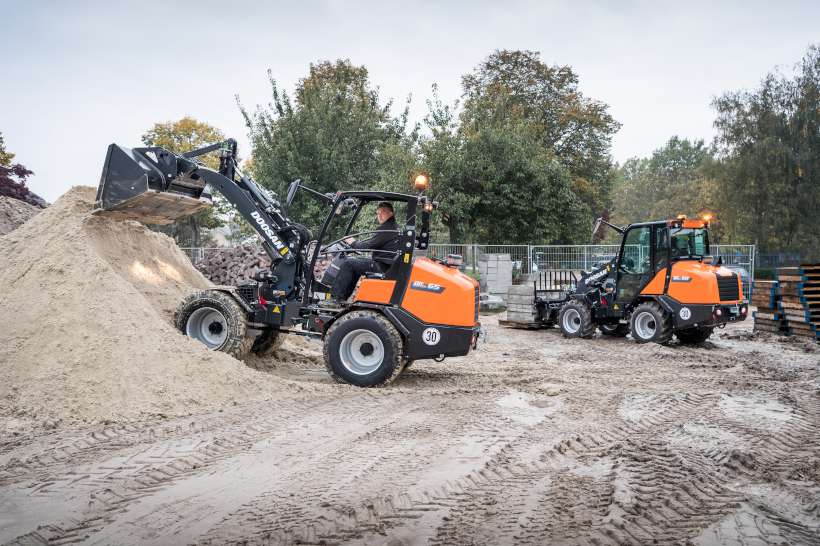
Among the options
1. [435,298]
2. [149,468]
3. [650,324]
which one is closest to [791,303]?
[650,324]

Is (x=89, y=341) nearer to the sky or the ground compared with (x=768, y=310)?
nearer to the sky

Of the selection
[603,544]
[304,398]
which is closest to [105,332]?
[304,398]

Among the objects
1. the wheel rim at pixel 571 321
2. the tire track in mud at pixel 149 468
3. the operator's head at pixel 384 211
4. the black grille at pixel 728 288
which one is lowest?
the tire track in mud at pixel 149 468

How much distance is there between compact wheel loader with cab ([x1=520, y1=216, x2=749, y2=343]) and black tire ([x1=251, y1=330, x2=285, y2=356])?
18.8ft

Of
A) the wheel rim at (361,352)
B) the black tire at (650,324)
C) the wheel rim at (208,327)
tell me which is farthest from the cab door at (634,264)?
the wheel rim at (208,327)

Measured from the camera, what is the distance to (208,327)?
820 centimetres

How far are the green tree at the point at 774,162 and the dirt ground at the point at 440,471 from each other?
93.2 feet

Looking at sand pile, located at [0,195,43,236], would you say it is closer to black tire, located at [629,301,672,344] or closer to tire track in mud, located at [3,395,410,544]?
tire track in mud, located at [3,395,410,544]

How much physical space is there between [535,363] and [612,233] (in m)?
48.2

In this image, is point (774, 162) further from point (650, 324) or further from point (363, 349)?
point (363, 349)

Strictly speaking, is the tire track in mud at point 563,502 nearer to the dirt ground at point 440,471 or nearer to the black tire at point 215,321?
the dirt ground at point 440,471

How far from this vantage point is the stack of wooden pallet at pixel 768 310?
1418 cm

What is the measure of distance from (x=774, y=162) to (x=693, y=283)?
2508 cm

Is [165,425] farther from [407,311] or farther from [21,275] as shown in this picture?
[21,275]
